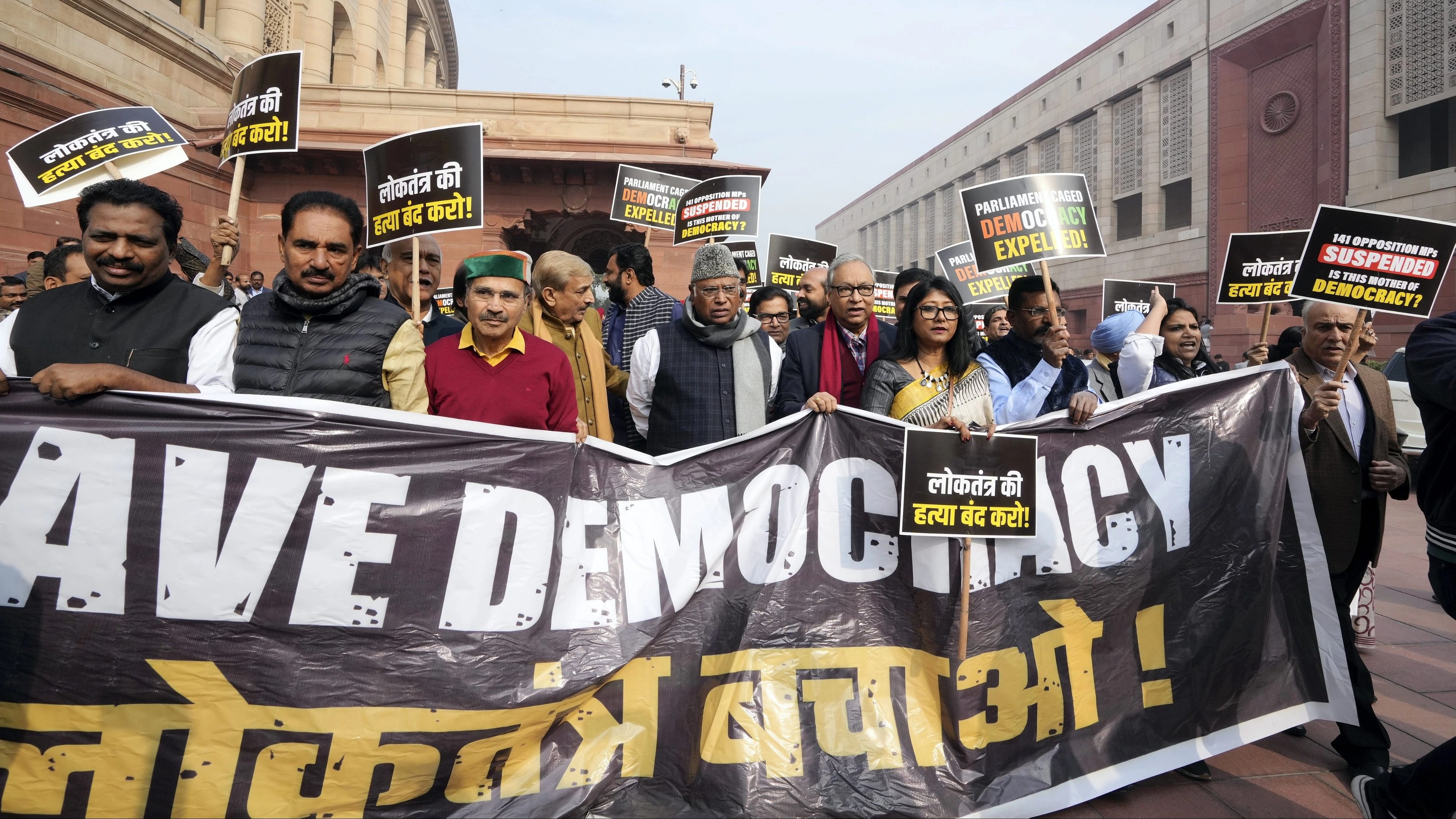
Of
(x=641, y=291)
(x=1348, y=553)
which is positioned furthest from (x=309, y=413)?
(x=1348, y=553)

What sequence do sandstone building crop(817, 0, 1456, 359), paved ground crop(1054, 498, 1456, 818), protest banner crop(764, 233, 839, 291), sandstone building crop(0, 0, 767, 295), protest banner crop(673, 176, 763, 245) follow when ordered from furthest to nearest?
1. sandstone building crop(817, 0, 1456, 359)
2. sandstone building crop(0, 0, 767, 295)
3. protest banner crop(764, 233, 839, 291)
4. protest banner crop(673, 176, 763, 245)
5. paved ground crop(1054, 498, 1456, 818)

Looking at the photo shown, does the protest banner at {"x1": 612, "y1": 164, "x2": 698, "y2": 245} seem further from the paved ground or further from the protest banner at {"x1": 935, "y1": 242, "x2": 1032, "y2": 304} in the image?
the paved ground

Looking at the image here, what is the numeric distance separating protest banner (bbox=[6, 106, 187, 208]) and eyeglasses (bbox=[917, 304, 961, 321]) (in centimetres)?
388

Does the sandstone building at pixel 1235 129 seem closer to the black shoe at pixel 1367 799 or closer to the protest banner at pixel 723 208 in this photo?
the protest banner at pixel 723 208

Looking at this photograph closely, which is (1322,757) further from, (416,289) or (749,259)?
(749,259)

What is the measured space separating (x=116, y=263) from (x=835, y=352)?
2.74 metres

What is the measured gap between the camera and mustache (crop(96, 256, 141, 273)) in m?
2.56

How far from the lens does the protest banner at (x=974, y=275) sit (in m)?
6.42

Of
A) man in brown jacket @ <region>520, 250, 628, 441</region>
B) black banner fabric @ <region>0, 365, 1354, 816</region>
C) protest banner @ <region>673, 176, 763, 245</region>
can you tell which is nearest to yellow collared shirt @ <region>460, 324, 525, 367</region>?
black banner fabric @ <region>0, 365, 1354, 816</region>

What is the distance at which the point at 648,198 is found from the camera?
8.25 m

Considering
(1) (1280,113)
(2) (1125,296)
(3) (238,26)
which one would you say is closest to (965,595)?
(2) (1125,296)

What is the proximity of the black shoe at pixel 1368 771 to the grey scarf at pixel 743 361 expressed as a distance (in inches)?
105

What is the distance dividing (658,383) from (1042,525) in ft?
5.85

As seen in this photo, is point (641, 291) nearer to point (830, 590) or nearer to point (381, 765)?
point (830, 590)
